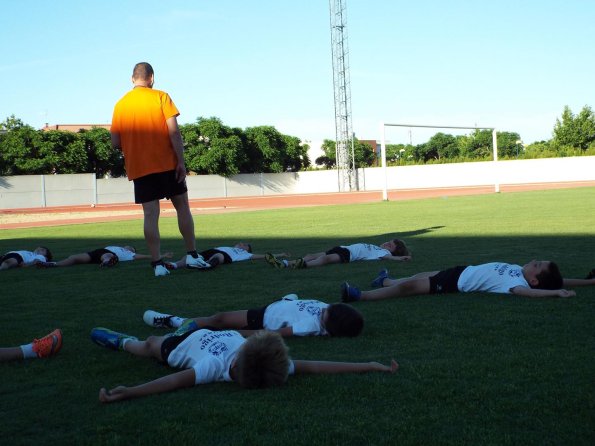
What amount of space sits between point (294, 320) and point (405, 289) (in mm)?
1535

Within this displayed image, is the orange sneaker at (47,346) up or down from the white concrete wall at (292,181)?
down

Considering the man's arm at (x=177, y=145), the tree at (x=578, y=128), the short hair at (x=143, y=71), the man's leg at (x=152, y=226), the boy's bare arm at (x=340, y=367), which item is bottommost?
the boy's bare arm at (x=340, y=367)

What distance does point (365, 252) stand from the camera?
7.96 meters

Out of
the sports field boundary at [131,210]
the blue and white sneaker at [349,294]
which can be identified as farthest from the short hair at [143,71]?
the sports field boundary at [131,210]

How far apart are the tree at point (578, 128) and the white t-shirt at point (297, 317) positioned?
6149 centimetres

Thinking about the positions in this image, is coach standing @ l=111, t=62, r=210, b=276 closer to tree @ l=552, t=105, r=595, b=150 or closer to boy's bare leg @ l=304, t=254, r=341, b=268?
boy's bare leg @ l=304, t=254, r=341, b=268

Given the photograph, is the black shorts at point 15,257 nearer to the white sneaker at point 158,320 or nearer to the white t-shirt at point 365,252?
the white t-shirt at point 365,252

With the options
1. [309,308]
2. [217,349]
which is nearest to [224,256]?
[309,308]

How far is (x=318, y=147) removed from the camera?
295 feet

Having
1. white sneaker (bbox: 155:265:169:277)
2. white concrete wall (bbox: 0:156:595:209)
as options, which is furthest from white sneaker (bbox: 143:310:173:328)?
white concrete wall (bbox: 0:156:595:209)

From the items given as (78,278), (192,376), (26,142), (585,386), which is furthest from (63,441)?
(26,142)

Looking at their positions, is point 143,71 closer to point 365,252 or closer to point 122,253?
point 122,253

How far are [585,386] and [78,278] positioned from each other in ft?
18.4

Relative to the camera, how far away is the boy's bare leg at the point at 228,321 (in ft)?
14.2
